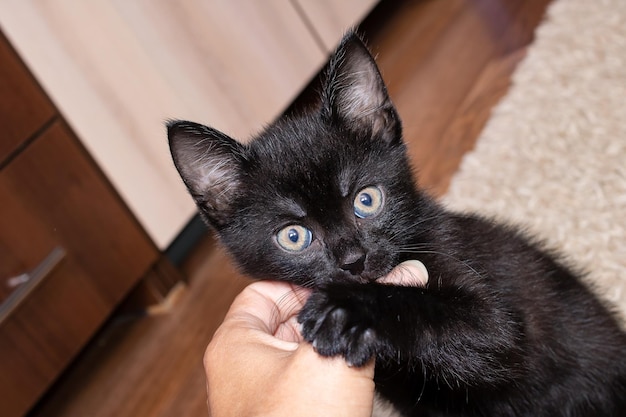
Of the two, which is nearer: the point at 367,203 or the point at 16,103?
the point at 367,203

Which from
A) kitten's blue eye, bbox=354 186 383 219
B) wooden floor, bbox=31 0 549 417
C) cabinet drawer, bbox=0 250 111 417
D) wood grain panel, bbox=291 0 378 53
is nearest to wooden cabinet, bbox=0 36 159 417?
cabinet drawer, bbox=0 250 111 417

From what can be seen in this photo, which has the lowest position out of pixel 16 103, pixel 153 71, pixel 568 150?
pixel 568 150

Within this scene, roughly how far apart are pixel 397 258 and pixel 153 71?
4.83 feet

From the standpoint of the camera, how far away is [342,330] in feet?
2.74

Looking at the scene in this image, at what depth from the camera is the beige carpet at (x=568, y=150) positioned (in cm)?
158

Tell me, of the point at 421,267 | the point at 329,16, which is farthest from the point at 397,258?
→ the point at 329,16

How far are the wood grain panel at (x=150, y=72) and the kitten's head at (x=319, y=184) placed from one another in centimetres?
102

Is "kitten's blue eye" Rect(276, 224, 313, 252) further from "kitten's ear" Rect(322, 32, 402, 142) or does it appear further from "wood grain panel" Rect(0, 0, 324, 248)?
"wood grain panel" Rect(0, 0, 324, 248)

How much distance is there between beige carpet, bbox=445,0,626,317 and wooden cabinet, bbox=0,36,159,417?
44.6 inches

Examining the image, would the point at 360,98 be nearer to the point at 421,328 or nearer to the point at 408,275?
the point at 408,275

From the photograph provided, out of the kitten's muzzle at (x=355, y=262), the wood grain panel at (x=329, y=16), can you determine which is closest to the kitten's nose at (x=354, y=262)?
the kitten's muzzle at (x=355, y=262)

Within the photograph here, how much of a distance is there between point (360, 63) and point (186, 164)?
0.37 m

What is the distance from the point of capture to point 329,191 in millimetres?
1024

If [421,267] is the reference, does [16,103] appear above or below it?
above
